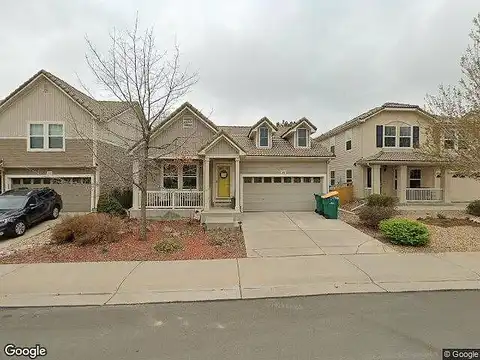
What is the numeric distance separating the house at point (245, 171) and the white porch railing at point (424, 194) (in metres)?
7.46

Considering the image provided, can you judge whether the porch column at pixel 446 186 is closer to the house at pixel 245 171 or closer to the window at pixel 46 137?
the house at pixel 245 171

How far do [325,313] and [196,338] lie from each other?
2.11m

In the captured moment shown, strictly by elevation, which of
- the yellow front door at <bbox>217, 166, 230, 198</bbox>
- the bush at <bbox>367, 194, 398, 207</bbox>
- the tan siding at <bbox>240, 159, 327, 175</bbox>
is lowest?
the bush at <bbox>367, 194, 398, 207</bbox>

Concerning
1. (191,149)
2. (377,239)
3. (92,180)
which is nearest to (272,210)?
(191,149)

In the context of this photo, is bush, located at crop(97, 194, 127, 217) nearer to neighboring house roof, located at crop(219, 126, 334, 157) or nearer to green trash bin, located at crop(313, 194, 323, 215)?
neighboring house roof, located at crop(219, 126, 334, 157)

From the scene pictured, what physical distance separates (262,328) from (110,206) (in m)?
13.3

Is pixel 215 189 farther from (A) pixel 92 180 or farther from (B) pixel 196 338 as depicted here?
(B) pixel 196 338

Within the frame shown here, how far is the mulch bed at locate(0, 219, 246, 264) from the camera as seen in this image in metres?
8.77

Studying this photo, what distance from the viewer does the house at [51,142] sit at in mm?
17609

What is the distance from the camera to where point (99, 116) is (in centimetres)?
1767

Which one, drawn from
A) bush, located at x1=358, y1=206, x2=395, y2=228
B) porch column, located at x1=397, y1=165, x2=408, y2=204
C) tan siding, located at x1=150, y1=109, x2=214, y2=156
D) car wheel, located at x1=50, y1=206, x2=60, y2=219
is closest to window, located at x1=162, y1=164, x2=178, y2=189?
tan siding, located at x1=150, y1=109, x2=214, y2=156

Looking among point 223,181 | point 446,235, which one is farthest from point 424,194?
point 223,181

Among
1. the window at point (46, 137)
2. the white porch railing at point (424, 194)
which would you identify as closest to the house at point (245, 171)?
the window at point (46, 137)

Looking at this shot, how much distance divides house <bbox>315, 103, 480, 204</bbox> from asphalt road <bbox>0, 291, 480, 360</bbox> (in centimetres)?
1640
